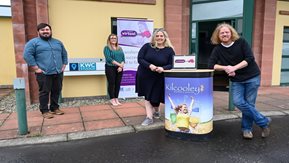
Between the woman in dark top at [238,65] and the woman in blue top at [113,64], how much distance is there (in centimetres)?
270

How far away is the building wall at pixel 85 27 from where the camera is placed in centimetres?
633

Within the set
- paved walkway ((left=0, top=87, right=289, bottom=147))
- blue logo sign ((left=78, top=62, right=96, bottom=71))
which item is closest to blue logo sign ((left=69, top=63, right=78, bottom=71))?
blue logo sign ((left=78, top=62, right=96, bottom=71))

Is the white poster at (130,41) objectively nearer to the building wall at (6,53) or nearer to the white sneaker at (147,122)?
the white sneaker at (147,122)

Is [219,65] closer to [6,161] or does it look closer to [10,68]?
[6,161]

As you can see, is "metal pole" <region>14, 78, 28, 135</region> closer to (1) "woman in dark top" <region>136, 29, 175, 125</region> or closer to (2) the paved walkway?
(2) the paved walkway

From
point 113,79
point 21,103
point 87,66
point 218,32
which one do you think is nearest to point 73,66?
point 87,66

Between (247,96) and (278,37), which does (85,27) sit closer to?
(247,96)

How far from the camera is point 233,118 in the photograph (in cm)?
509

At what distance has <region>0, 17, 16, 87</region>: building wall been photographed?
9344 mm

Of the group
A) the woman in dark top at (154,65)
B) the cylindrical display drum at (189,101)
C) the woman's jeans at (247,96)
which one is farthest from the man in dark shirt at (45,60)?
the woman's jeans at (247,96)

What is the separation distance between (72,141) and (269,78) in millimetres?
7272

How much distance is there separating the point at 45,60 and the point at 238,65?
343cm

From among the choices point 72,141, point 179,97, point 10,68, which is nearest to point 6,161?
point 72,141

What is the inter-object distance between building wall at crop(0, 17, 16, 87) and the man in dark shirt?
17.4 feet
